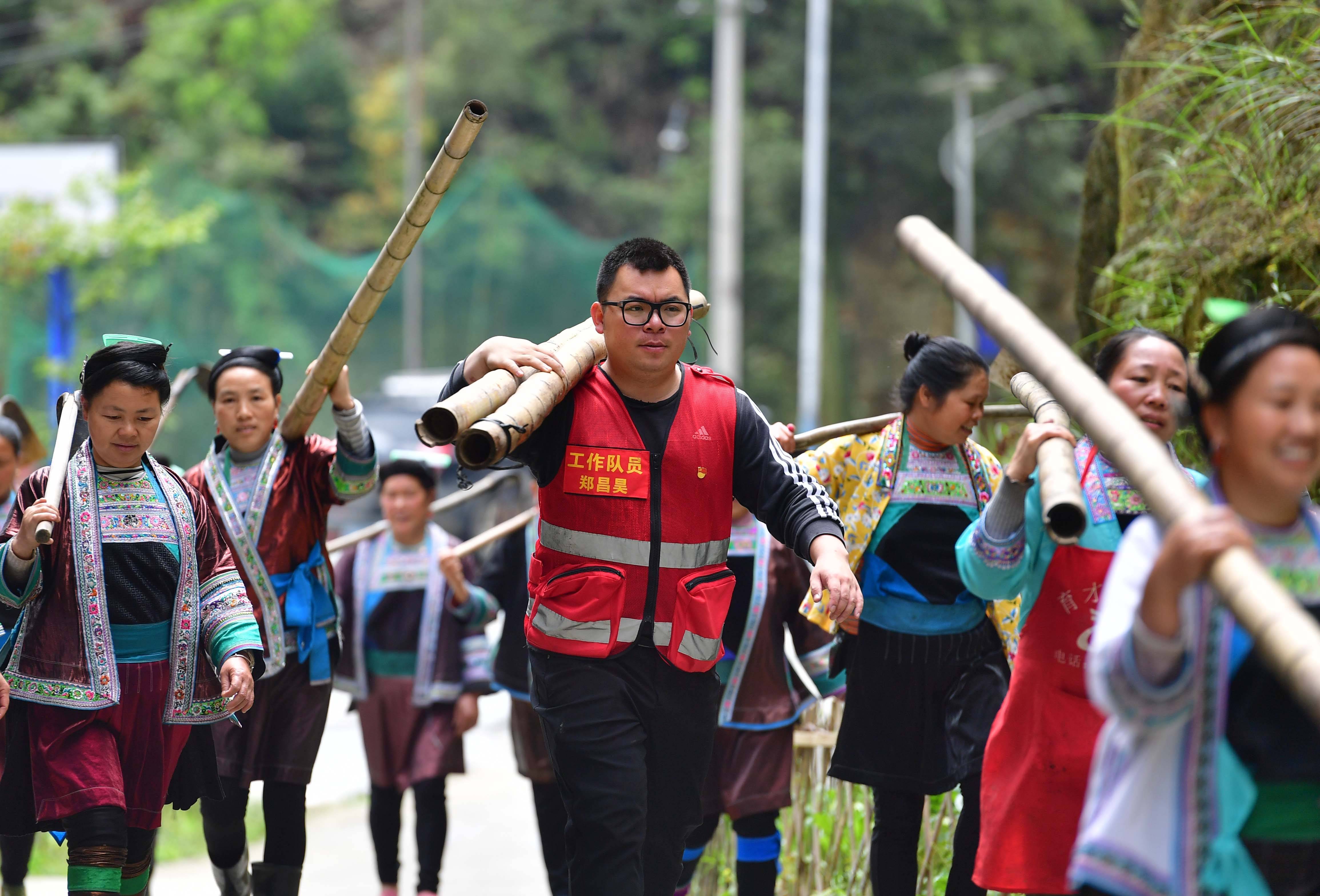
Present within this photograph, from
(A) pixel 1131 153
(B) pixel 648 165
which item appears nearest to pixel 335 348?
(A) pixel 1131 153

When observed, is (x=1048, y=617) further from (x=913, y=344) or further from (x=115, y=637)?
(x=115, y=637)

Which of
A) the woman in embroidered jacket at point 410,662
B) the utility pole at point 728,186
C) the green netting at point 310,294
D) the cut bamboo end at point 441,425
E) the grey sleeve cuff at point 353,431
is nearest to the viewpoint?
the cut bamboo end at point 441,425

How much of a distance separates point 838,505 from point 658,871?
1375 millimetres

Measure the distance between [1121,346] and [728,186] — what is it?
16091mm

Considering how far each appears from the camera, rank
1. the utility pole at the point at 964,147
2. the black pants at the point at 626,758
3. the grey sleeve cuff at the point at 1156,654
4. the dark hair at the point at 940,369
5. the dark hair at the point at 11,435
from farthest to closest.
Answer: the utility pole at the point at 964,147
the dark hair at the point at 11,435
the dark hair at the point at 940,369
the black pants at the point at 626,758
the grey sleeve cuff at the point at 1156,654

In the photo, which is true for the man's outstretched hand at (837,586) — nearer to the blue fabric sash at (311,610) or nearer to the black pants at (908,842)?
the black pants at (908,842)

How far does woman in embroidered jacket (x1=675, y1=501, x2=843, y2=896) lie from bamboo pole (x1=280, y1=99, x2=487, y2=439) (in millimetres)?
1493

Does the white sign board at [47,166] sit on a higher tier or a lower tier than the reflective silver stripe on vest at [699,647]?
higher

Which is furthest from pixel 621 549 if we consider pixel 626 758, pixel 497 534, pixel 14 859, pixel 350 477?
pixel 14 859

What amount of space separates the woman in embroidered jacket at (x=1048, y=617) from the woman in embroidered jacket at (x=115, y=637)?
81.6 inches

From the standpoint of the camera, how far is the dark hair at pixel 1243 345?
7.91 feet

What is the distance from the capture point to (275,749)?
5027mm

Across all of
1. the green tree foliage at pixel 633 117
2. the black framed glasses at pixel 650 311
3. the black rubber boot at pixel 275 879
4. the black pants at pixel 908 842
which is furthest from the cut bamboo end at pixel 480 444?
the green tree foliage at pixel 633 117

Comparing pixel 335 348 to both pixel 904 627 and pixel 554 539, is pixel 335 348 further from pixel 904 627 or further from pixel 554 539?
pixel 904 627
